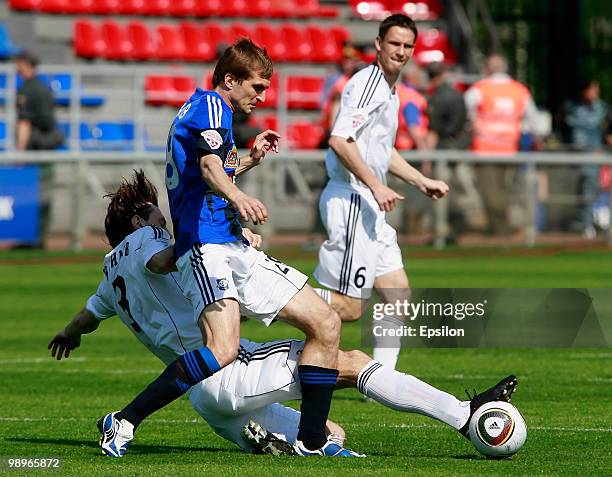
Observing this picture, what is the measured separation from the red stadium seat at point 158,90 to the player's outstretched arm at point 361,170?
1579 cm

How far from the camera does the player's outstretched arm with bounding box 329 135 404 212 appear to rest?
8.33 meters

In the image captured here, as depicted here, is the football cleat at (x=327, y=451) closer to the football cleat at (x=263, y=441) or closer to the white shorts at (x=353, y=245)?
the football cleat at (x=263, y=441)

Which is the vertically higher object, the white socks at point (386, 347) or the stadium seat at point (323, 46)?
the stadium seat at point (323, 46)

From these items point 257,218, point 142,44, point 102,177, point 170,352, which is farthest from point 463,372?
point 142,44

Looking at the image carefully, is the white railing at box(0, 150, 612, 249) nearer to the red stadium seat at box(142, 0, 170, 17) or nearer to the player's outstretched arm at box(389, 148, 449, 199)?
the red stadium seat at box(142, 0, 170, 17)

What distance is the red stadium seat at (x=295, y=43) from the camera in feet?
88.1

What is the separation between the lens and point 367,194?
9.20 meters

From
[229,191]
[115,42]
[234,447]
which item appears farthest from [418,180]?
[115,42]

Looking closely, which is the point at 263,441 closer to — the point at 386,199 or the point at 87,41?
the point at 386,199

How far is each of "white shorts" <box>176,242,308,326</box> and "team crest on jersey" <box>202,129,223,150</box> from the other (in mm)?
512

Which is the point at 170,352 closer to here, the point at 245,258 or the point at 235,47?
the point at 245,258

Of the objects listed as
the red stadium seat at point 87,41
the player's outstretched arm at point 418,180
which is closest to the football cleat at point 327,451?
the player's outstretched arm at point 418,180

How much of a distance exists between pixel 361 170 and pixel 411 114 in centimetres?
1027

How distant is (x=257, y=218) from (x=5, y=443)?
2104 millimetres
